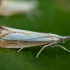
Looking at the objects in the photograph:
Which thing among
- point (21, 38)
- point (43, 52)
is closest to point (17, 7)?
point (21, 38)

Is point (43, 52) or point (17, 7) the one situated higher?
point (17, 7)

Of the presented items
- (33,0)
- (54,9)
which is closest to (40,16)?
(54,9)

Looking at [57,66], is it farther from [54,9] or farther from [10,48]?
[54,9]

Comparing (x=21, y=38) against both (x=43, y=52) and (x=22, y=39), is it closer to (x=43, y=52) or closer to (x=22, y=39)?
(x=22, y=39)

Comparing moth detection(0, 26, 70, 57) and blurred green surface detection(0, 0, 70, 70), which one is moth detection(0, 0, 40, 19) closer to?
blurred green surface detection(0, 0, 70, 70)

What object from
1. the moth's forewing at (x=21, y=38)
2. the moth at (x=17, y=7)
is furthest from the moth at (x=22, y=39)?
the moth at (x=17, y=7)

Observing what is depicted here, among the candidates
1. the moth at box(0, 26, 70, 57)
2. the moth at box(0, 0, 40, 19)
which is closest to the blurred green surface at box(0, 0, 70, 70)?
the moth at box(0, 26, 70, 57)
